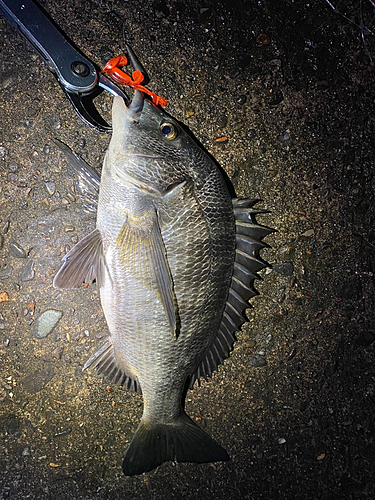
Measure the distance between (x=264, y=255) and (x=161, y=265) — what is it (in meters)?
0.78

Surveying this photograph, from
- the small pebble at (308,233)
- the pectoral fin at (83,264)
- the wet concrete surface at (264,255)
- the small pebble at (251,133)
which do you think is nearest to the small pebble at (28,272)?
the wet concrete surface at (264,255)

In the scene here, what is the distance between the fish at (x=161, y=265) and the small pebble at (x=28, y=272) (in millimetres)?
324

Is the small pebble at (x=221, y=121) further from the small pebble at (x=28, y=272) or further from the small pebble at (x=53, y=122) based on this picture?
the small pebble at (x=28, y=272)

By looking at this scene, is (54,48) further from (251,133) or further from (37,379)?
(37,379)

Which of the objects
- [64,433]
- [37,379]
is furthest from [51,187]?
[64,433]

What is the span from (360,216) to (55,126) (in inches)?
66.5

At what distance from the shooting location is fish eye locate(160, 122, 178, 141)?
1.38m

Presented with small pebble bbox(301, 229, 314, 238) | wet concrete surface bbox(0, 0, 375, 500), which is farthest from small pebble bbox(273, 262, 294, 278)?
small pebble bbox(301, 229, 314, 238)

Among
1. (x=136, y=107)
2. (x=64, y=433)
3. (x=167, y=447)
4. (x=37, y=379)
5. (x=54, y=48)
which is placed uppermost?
(x=54, y=48)

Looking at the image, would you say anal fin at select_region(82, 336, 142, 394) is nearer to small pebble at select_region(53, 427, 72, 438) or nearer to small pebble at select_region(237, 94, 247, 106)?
small pebble at select_region(53, 427, 72, 438)

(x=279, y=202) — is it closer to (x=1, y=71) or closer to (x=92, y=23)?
(x=92, y=23)

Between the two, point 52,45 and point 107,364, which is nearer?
point 52,45

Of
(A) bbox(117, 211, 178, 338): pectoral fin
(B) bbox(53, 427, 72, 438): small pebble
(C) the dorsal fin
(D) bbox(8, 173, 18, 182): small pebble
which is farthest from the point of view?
(B) bbox(53, 427, 72, 438): small pebble

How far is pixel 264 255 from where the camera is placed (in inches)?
72.5
